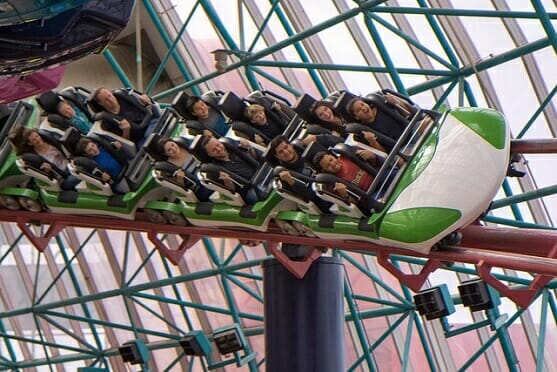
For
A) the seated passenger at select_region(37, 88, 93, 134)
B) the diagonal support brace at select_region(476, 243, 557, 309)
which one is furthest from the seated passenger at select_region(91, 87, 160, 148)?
the diagonal support brace at select_region(476, 243, 557, 309)

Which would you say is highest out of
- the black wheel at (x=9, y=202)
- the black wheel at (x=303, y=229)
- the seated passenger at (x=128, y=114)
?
the seated passenger at (x=128, y=114)

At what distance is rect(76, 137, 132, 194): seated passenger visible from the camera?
1316cm

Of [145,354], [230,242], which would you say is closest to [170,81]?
[230,242]

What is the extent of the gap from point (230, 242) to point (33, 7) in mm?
14407

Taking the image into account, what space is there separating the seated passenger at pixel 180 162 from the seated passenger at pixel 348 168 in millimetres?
1750

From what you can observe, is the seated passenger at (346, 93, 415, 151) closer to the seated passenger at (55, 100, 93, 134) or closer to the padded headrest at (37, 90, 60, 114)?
the seated passenger at (55, 100, 93, 134)

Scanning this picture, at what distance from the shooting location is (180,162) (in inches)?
504

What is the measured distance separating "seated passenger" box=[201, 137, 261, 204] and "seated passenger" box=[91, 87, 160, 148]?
58.5 inches

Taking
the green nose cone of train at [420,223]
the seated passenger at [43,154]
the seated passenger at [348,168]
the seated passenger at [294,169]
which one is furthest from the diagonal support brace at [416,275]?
the seated passenger at [43,154]

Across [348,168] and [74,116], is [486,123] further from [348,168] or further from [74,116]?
[74,116]

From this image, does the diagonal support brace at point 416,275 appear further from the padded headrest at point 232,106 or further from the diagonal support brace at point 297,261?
the padded headrest at point 232,106

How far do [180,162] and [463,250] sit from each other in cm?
353

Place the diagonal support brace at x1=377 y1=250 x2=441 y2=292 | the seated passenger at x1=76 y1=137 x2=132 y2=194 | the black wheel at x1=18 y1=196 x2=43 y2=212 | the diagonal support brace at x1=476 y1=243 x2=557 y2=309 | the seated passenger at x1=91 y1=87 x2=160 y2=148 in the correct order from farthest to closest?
the black wheel at x1=18 y1=196 x2=43 y2=212
the seated passenger at x1=91 y1=87 x2=160 y2=148
the seated passenger at x1=76 y1=137 x2=132 y2=194
the diagonal support brace at x1=377 y1=250 x2=441 y2=292
the diagonal support brace at x1=476 y1=243 x2=557 y2=309

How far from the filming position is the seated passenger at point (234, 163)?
12211 millimetres
